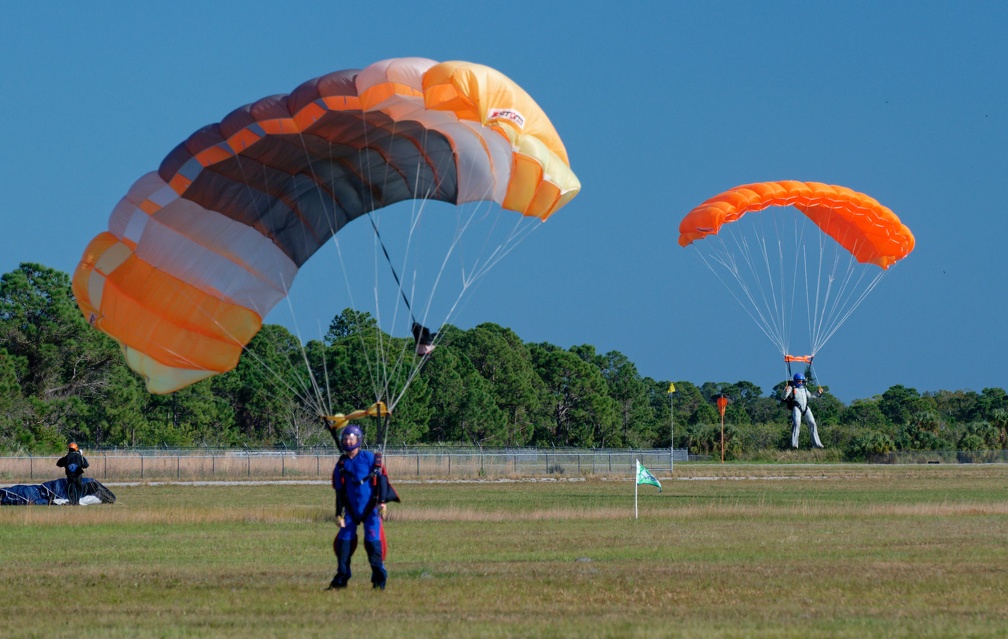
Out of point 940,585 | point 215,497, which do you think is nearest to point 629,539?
point 940,585

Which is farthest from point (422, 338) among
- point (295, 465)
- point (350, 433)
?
point (295, 465)

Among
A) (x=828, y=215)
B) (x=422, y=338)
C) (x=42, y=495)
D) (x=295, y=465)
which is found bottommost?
(x=42, y=495)

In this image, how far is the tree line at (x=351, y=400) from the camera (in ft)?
201

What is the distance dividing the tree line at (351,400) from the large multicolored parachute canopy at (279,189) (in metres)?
16.8

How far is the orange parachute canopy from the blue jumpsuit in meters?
14.6

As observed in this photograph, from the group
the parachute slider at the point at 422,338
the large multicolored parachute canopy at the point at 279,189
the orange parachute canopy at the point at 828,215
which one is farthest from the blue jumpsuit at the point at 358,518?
the orange parachute canopy at the point at 828,215

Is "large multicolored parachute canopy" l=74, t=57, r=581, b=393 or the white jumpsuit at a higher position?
"large multicolored parachute canopy" l=74, t=57, r=581, b=393

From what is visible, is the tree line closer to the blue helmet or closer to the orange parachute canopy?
the orange parachute canopy

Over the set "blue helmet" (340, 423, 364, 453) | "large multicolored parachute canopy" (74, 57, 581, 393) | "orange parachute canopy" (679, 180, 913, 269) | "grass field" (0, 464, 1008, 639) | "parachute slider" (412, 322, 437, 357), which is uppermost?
"orange parachute canopy" (679, 180, 913, 269)

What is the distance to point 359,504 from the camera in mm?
12273

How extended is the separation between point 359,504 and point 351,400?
61.1 metres

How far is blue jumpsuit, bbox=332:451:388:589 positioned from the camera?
12.2 m

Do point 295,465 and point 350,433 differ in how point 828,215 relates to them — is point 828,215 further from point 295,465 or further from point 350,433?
point 295,465

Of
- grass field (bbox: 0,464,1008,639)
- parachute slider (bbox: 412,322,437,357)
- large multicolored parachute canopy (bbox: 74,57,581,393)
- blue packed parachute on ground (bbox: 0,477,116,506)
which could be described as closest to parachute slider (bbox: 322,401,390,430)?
grass field (bbox: 0,464,1008,639)
